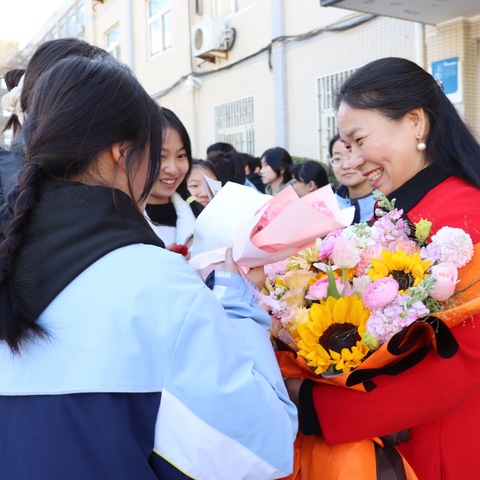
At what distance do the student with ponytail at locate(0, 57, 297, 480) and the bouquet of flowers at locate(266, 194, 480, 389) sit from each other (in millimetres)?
336

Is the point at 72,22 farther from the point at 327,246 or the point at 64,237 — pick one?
the point at 64,237

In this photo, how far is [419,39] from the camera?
682cm

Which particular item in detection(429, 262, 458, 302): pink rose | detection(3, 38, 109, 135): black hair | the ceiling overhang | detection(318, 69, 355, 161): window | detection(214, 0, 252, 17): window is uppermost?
detection(214, 0, 252, 17): window

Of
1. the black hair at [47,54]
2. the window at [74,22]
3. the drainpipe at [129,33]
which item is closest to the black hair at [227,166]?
the black hair at [47,54]

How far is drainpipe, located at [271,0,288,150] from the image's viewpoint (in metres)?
9.57

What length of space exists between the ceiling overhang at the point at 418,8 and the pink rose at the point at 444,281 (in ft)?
17.7

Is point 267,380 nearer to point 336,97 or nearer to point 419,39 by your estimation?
point 336,97

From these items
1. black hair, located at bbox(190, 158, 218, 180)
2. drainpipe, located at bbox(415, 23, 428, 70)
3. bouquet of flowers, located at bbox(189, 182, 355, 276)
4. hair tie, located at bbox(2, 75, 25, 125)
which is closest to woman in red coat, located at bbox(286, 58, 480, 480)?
bouquet of flowers, located at bbox(189, 182, 355, 276)

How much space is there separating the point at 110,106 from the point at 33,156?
0.55 feet

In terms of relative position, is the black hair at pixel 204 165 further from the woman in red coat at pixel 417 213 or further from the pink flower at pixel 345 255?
the pink flower at pixel 345 255

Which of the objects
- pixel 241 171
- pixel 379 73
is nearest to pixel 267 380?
pixel 379 73

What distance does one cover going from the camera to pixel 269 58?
32.8 ft

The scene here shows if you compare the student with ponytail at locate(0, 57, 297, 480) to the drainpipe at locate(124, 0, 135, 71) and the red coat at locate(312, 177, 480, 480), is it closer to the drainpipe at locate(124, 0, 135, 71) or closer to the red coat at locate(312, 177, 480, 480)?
the red coat at locate(312, 177, 480, 480)

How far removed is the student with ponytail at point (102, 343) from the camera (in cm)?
94
